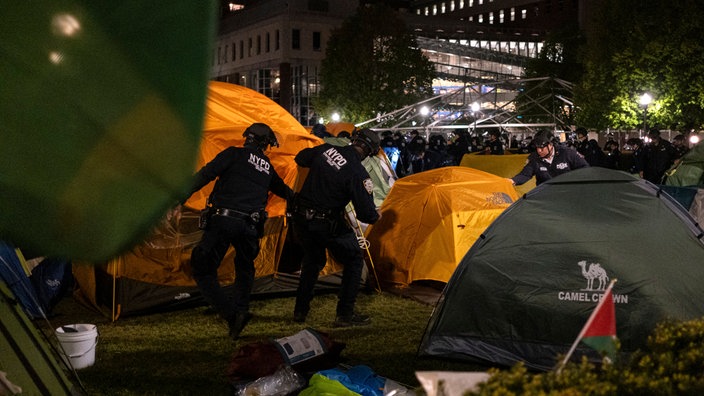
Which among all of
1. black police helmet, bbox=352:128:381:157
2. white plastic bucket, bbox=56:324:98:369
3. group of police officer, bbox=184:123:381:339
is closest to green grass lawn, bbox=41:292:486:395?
white plastic bucket, bbox=56:324:98:369

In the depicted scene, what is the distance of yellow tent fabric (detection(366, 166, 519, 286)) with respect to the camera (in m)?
8.52

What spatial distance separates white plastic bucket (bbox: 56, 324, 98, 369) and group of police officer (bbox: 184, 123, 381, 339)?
1169mm

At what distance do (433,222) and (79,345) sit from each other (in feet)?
14.5

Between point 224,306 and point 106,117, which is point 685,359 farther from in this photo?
point 224,306

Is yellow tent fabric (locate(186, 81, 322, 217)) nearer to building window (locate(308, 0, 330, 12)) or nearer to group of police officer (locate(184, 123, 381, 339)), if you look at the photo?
group of police officer (locate(184, 123, 381, 339))

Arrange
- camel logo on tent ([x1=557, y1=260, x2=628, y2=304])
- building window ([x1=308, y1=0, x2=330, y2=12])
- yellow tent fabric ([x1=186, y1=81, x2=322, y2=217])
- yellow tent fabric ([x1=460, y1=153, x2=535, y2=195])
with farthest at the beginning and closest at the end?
building window ([x1=308, y1=0, x2=330, y2=12]), yellow tent fabric ([x1=460, y1=153, x2=535, y2=195]), yellow tent fabric ([x1=186, y1=81, x2=322, y2=217]), camel logo on tent ([x1=557, y1=260, x2=628, y2=304])

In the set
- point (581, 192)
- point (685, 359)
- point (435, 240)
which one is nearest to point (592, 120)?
point (435, 240)

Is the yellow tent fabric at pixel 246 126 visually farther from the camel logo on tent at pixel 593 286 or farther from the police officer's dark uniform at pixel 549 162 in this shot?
the camel logo on tent at pixel 593 286

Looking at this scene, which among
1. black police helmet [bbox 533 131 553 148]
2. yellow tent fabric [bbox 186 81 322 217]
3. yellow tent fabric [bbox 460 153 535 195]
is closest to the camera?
yellow tent fabric [bbox 186 81 322 217]

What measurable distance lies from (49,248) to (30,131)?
20 centimetres

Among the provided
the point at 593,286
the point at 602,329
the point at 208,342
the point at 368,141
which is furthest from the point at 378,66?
the point at 602,329

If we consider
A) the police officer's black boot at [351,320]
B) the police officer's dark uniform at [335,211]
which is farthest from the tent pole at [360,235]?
the police officer's black boot at [351,320]

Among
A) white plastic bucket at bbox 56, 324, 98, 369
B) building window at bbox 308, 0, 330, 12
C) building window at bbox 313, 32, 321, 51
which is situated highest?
building window at bbox 308, 0, 330, 12

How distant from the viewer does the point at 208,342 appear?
6410 mm
